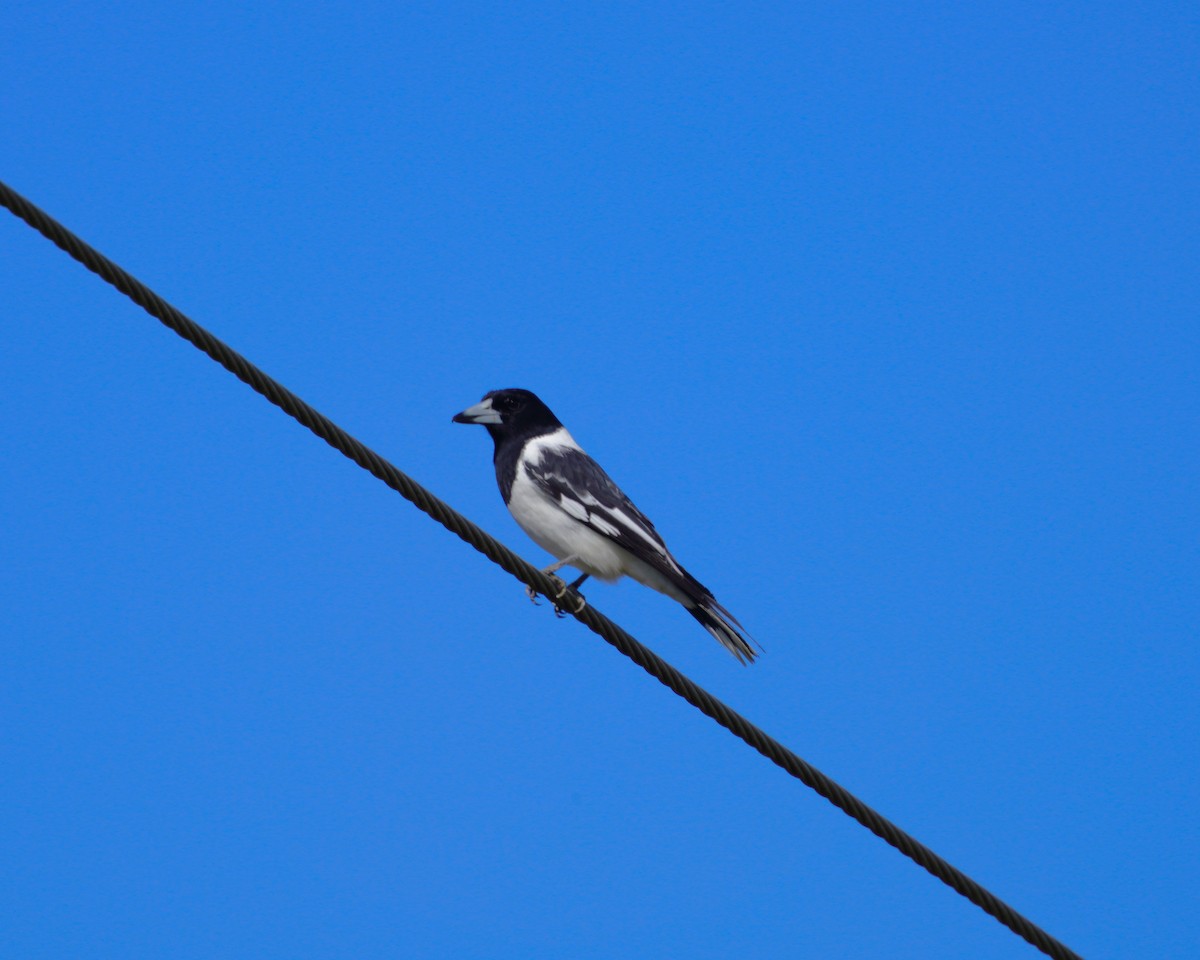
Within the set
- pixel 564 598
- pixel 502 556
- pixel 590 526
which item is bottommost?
pixel 502 556

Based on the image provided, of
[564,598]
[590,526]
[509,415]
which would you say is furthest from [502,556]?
[509,415]

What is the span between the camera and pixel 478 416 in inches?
287

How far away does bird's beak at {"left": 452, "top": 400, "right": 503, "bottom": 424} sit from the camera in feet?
23.9

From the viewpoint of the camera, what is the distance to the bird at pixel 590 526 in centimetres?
625

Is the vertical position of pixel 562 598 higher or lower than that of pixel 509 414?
lower

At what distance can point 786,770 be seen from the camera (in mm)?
4320

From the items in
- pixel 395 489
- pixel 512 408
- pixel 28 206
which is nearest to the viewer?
pixel 28 206

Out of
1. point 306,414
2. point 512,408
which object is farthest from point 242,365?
point 512,408

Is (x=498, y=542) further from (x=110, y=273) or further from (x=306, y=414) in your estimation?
(x=110, y=273)

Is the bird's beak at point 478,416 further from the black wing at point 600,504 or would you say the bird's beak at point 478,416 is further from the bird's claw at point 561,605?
the bird's claw at point 561,605

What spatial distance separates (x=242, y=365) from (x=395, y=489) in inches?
27.2

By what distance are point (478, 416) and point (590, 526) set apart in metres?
1.20

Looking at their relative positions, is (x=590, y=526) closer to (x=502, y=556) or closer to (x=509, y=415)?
(x=509, y=415)

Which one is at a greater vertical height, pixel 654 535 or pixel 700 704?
pixel 654 535
